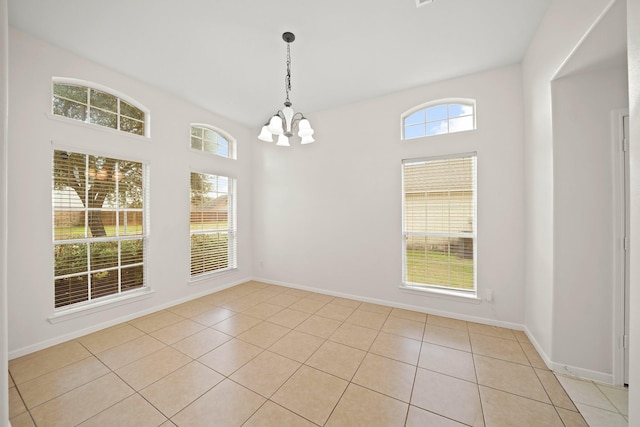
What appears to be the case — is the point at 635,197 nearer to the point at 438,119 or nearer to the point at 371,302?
the point at 438,119

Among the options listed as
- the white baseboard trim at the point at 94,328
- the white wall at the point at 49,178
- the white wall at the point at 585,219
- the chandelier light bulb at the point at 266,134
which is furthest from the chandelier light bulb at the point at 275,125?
the white baseboard trim at the point at 94,328

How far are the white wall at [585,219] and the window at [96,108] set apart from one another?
15.5 ft

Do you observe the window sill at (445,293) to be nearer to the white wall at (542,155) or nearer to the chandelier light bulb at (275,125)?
the white wall at (542,155)

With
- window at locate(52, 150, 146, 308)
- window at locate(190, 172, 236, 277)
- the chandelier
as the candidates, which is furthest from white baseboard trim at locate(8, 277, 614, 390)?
the chandelier

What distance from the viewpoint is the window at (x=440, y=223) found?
123 inches

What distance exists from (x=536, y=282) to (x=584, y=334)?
1.78ft

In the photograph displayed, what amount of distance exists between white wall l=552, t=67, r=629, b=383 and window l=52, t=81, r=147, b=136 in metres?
4.72

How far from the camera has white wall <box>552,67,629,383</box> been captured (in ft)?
6.28

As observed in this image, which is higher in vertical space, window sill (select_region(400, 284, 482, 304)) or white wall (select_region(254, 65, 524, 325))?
white wall (select_region(254, 65, 524, 325))

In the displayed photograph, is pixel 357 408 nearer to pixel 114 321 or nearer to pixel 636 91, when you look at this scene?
pixel 636 91

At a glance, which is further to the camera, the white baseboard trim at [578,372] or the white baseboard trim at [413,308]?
the white baseboard trim at [413,308]

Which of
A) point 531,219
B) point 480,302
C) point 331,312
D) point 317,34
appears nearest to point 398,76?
point 317,34

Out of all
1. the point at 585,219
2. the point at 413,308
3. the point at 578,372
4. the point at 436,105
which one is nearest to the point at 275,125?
the point at 436,105

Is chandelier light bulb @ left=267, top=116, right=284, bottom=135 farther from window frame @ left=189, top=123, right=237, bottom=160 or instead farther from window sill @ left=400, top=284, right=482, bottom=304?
window sill @ left=400, top=284, right=482, bottom=304
